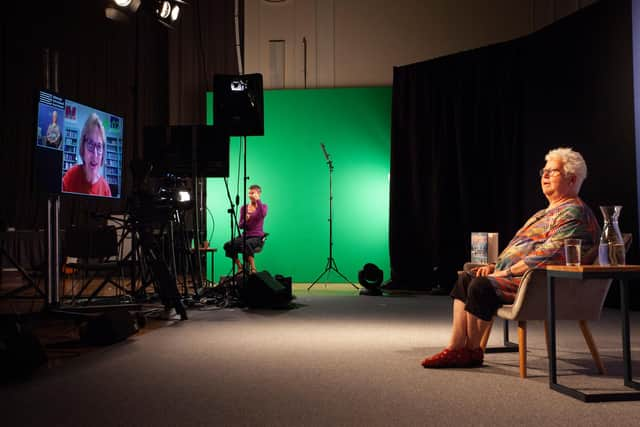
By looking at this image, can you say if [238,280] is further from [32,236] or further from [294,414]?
[294,414]

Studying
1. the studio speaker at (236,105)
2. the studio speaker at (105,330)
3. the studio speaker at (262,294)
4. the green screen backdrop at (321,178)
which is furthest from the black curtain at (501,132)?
the studio speaker at (105,330)

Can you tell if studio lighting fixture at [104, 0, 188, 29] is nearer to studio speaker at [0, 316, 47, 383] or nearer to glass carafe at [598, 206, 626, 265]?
studio speaker at [0, 316, 47, 383]

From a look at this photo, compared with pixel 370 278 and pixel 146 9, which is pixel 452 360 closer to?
pixel 370 278

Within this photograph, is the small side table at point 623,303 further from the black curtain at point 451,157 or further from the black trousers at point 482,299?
the black curtain at point 451,157

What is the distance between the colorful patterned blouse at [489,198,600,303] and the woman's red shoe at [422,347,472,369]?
0.35 metres

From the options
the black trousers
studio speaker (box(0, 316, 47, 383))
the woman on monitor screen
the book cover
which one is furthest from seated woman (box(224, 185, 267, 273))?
the black trousers

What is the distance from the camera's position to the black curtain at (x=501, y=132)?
18.2ft

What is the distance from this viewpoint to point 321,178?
27.6ft

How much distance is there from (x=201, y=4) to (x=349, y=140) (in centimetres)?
365

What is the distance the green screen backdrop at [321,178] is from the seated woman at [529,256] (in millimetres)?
5141

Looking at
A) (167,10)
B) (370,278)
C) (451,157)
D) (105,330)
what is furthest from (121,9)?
(451,157)

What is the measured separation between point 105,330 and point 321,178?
4.97 m

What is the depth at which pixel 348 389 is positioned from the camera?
2.66 metres

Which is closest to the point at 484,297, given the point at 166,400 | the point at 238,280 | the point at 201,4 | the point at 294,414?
the point at 294,414
